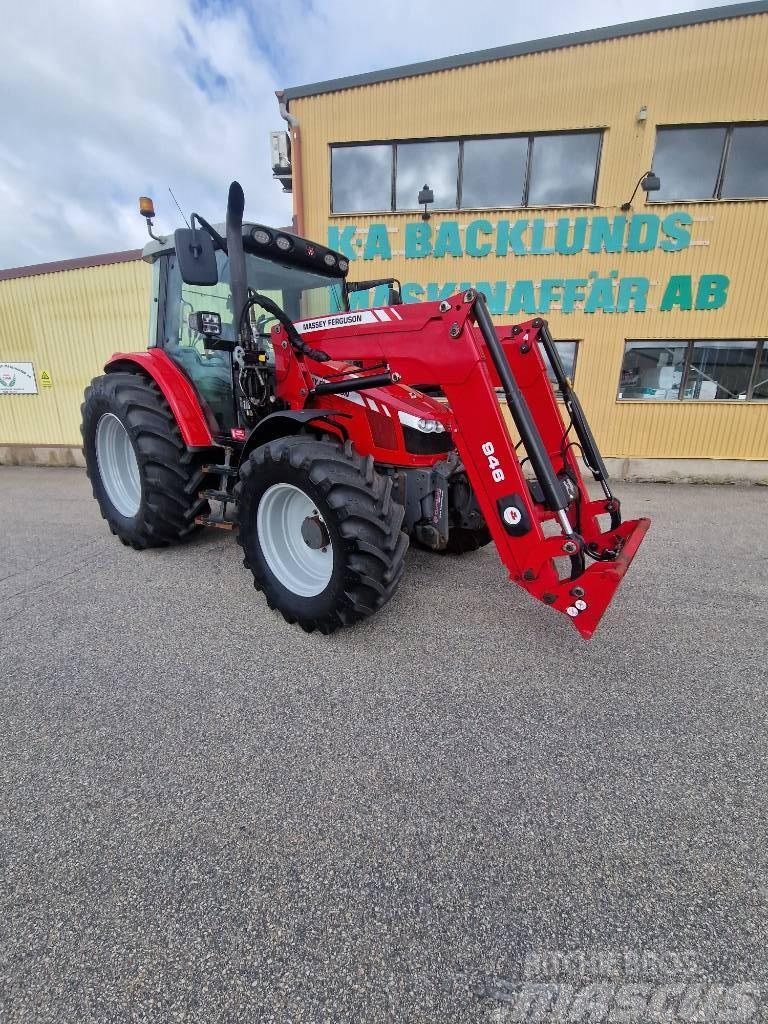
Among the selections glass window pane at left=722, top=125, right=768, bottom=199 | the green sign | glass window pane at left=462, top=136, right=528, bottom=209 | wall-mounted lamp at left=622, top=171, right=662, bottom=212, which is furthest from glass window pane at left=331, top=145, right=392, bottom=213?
glass window pane at left=722, top=125, right=768, bottom=199

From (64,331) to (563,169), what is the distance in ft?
28.2

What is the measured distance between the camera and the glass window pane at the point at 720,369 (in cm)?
722

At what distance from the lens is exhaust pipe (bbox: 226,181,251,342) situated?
2.79 m

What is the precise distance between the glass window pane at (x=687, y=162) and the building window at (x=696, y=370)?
83.1 inches

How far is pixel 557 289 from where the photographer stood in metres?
7.12

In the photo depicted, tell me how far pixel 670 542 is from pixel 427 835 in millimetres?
3922

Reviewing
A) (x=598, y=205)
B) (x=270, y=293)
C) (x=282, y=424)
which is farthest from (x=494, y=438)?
(x=598, y=205)

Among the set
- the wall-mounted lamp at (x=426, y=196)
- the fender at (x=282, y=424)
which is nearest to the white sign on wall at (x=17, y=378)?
the wall-mounted lamp at (x=426, y=196)

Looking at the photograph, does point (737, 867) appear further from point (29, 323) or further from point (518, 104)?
point (29, 323)

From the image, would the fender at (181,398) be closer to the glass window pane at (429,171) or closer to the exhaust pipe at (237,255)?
the exhaust pipe at (237,255)

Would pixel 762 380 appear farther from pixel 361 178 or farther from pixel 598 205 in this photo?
pixel 361 178

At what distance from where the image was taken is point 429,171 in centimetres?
712

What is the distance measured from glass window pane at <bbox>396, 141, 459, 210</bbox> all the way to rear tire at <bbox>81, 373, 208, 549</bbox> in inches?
223

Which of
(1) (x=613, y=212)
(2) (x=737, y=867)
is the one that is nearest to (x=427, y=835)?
(2) (x=737, y=867)
